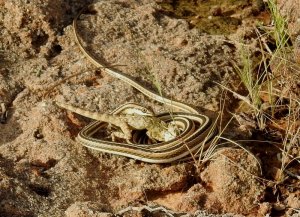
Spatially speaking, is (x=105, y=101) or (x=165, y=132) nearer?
(x=165, y=132)

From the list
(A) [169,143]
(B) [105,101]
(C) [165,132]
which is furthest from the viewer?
(B) [105,101]

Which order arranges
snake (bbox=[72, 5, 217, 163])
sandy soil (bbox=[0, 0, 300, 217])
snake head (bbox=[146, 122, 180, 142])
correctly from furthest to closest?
snake head (bbox=[146, 122, 180, 142]) < snake (bbox=[72, 5, 217, 163]) < sandy soil (bbox=[0, 0, 300, 217])

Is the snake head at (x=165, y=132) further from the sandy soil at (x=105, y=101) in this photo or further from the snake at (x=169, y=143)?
the sandy soil at (x=105, y=101)

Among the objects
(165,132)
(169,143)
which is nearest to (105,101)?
(165,132)

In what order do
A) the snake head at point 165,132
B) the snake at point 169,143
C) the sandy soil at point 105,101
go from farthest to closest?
the snake head at point 165,132
the snake at point 169,143
the sandy soil at point 105,101

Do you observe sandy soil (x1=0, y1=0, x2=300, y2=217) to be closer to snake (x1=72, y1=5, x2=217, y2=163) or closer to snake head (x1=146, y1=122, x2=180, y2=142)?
snake (x1=72, y1=5, x2=217, y2=163)

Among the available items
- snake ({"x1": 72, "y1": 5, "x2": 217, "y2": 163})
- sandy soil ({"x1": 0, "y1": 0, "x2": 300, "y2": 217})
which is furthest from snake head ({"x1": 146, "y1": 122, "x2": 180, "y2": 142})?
sandy soil ({"x1": 0, "y1": 0, "x2": 300, "y2": 217})

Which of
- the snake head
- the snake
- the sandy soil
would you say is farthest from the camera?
the snake head

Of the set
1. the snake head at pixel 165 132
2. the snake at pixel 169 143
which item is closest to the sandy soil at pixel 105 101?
the snake at pixel 169 143

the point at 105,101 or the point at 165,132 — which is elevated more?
the point at 105,101

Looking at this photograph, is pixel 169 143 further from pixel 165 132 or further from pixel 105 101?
pixel 105 101
